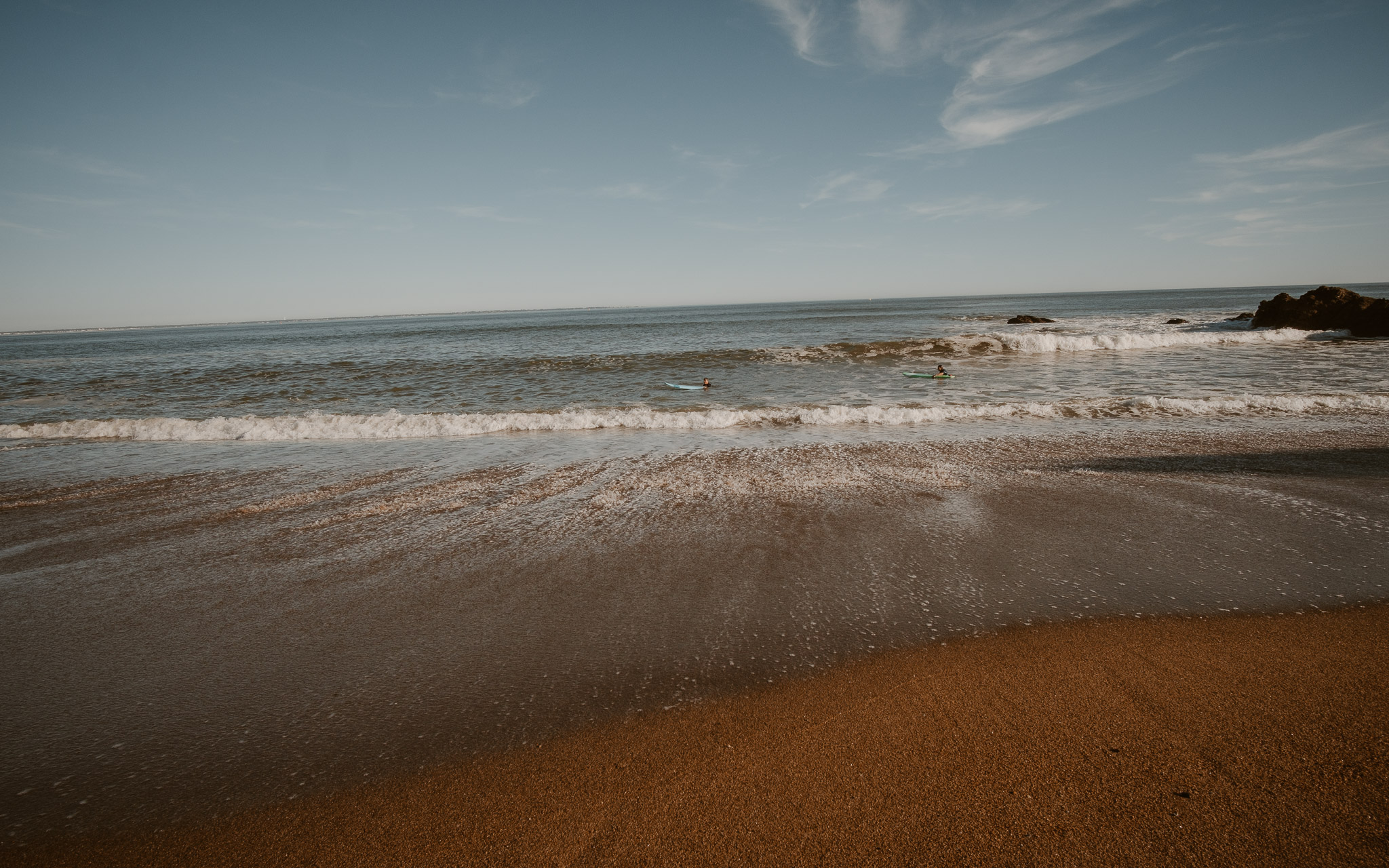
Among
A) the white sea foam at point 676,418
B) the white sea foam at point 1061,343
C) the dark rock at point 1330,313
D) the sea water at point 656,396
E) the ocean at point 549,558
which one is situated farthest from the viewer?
the dark rock at point 1330,313

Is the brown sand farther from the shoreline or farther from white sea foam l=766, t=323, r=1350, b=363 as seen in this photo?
white sea foam l=766, t=323, r=1350, b=363

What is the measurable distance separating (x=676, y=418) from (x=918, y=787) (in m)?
10.1

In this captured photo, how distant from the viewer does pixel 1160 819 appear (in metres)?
2.28

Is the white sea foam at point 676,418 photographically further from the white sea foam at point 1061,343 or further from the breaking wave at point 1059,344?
the white sea foam at point 1061,343

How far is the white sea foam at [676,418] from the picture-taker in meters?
11.3

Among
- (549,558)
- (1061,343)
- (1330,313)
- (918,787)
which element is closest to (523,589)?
(549,558)

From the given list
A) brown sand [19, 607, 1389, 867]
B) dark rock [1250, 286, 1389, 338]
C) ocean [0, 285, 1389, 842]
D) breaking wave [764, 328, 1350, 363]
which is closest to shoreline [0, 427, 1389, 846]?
ocean [0, 285, 1389, 842]

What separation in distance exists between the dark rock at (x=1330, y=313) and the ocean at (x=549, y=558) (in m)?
23.8

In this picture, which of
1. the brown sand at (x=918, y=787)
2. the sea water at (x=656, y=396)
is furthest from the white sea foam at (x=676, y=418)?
the brown sand at (x=918, y=787)

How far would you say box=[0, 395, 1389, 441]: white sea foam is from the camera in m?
11.3

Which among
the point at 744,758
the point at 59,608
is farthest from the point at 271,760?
the point at 59,608

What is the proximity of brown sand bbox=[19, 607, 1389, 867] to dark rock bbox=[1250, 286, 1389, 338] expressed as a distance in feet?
125

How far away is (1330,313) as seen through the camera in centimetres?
3023

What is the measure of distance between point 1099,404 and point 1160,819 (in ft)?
38.8
